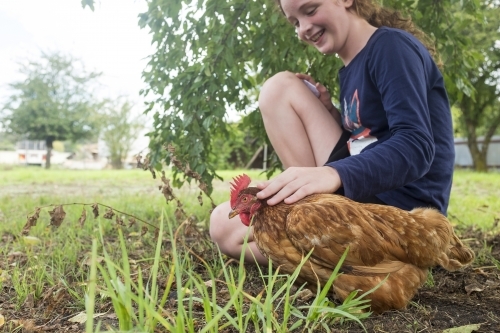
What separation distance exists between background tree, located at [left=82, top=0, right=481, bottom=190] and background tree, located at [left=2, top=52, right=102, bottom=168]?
99.5 ft

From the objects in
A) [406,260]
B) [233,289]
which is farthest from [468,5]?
[233,289]

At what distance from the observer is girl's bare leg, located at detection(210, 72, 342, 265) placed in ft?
8.63

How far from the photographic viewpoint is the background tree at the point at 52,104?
110 ft

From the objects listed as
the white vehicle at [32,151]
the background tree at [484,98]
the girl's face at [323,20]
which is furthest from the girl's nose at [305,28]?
the white vehicle at [32,151]

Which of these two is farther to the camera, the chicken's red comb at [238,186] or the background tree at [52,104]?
the background tree at [52,104]

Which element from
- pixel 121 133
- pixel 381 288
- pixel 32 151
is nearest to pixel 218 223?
pixel 381 288

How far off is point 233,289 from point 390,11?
6.85ft

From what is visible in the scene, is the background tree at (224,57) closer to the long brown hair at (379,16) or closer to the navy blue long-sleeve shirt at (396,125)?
the long brown hair at (379,16)

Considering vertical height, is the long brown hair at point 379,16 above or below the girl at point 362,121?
above

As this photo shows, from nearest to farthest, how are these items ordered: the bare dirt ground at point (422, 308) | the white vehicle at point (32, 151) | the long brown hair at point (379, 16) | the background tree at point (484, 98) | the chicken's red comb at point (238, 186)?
1. the bare dirt ground at point (422, 308)
2. the chicken's red comb at point (238, 186)
3. the long brown hair at point (379, 16)
4. the background tree at point (484, 98)
5. the white vehicle at point (32, 151)

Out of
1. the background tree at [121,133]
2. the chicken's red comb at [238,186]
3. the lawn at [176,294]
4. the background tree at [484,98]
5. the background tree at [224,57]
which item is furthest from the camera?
the background tree at [121,133]

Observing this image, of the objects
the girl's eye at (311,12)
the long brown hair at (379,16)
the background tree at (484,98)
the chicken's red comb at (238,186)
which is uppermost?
the background tree at (484,98)

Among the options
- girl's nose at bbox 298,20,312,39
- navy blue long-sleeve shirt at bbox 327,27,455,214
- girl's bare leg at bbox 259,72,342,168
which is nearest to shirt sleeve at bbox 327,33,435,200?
navy blue long-sleeve shirt at bbox 327,27,455,214

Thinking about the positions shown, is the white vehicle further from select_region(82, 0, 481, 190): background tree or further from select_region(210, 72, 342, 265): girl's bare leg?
select_region(210, 72, 342, 265): girl's bare leg
